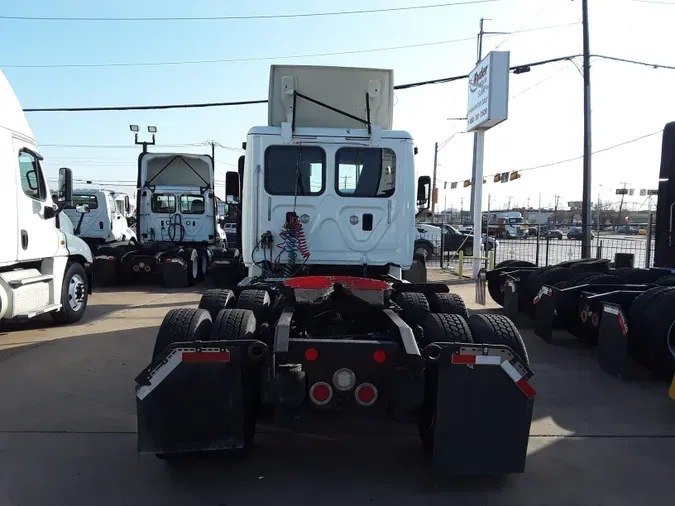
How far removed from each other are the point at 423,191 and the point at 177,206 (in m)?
9.97

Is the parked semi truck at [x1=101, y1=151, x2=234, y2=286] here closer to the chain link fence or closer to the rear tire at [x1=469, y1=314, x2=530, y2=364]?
the chain link fence

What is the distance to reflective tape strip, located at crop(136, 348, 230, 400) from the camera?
3.33 m

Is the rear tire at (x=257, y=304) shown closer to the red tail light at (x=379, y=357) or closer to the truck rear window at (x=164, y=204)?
the red tail light at (x=379, y=357)

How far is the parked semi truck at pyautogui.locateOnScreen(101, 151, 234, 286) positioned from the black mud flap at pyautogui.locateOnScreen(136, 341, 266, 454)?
11.8m

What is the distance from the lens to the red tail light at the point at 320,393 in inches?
132

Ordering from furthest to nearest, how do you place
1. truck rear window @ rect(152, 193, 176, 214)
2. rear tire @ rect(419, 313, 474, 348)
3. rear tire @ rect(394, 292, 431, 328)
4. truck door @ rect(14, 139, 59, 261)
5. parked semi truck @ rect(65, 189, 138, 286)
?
parked semi truck @ rect(65, 189, 138, 286), truck rear window @ rect(152, 193, 176, 214), truck door @ rect(14, 139, 59, 261), rear tire @ rect(394, 292, 431, 328), rear tire @ rect(419, 313, 474, 348)

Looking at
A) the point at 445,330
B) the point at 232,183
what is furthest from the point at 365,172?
the point at 445,330

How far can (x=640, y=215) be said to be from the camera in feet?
244

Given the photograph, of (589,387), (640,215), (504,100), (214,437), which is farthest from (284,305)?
(640,215)

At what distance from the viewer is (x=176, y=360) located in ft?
11.0

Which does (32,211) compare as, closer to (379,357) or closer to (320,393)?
(320,393)

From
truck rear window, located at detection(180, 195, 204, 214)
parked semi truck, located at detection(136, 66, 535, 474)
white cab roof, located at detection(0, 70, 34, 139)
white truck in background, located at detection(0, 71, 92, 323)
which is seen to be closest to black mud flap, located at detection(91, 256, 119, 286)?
truck rear window, located at detection(180, 195, 204, 214)

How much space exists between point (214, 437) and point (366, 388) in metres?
1.01

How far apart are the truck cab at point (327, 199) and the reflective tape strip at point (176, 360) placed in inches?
128
